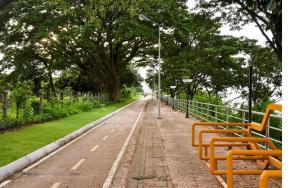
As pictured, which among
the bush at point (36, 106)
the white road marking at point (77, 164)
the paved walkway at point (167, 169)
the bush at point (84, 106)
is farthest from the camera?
the bush at point (84, 106)

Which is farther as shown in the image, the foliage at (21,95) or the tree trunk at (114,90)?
the tree trunk at (114,90)

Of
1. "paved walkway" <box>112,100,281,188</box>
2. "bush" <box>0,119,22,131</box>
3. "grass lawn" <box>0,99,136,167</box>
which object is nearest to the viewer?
"paved walkway" <box>112,100,281,188</box>

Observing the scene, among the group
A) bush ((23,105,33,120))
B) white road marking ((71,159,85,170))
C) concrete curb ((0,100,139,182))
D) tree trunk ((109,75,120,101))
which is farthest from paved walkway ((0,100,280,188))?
tree trunk ((109,75,120,101))

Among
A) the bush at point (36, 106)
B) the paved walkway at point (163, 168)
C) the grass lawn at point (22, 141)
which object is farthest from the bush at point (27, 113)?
the paved walkway at point (163, 168)

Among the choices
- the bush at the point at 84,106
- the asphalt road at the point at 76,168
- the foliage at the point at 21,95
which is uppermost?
the foliage at the point at 21,95

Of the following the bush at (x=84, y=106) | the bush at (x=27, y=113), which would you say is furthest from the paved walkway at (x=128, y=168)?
the bush at (x=84, y=106)

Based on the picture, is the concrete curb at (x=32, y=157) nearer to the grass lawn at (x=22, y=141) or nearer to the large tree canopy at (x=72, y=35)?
the grass lawn at (x=22, y=141)

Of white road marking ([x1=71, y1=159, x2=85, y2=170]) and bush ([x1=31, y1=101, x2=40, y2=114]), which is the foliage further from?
white road marking ([x1=71, y1=159, x2=85, y2=170])

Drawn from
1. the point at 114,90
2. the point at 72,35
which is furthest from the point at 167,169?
the point at 114,90

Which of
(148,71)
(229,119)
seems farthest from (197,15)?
(148,71)

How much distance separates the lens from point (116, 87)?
201 ft

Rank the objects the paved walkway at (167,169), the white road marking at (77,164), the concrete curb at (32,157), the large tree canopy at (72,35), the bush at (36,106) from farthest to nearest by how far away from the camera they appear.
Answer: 1. the large tree canopy at (72,35)
2. the bush at (36,106)
3. the white road marking at (77,164)
4. the concrete curb at (32,157)
5. the paved walkway at (167,169)

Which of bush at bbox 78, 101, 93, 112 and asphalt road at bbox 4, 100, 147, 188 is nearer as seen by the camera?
asphalt road at bbox 4, 100, 147, 188

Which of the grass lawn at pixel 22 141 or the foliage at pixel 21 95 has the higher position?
the foliage at pixel 21 95
